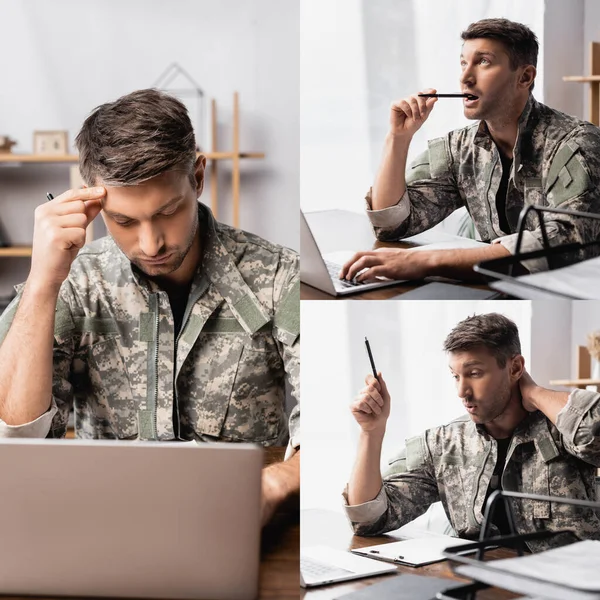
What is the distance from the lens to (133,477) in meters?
0.81

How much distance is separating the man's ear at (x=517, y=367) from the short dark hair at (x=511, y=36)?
30cm

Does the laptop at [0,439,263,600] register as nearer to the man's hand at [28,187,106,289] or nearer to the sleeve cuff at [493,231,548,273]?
the sleeve cuff at [493,231,548,273]

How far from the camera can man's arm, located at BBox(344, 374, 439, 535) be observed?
90 centimetres

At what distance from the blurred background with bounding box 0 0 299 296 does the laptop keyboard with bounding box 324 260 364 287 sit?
2.91 metres

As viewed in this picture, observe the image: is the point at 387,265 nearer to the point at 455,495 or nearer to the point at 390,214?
the point at 390,214

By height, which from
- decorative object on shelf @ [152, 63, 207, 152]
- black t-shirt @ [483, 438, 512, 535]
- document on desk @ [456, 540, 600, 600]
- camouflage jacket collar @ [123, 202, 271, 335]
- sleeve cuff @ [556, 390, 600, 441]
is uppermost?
decorative object on shelf @ [152, 63, 207, 152]

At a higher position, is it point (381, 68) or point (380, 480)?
point (381, 68)

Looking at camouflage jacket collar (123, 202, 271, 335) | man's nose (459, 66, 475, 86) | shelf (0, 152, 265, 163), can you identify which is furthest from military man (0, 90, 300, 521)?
shelf (0, 152, 265, 163)

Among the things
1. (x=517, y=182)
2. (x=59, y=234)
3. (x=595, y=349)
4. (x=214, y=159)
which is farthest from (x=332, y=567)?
(x=214, y=159)

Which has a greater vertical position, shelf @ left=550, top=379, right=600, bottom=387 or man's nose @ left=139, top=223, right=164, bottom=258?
man's nose @ left=139, top=223, right=164, bottom=258

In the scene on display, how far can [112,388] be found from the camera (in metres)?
1.83

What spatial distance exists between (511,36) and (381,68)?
14 cm

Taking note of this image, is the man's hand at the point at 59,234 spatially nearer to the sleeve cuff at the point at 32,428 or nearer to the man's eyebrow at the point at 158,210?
the man's eyebrow at the point at 158,210

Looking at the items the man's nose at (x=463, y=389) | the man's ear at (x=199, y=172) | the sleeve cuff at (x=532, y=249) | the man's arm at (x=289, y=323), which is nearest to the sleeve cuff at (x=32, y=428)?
the man's arm at (x=289, y=323)
